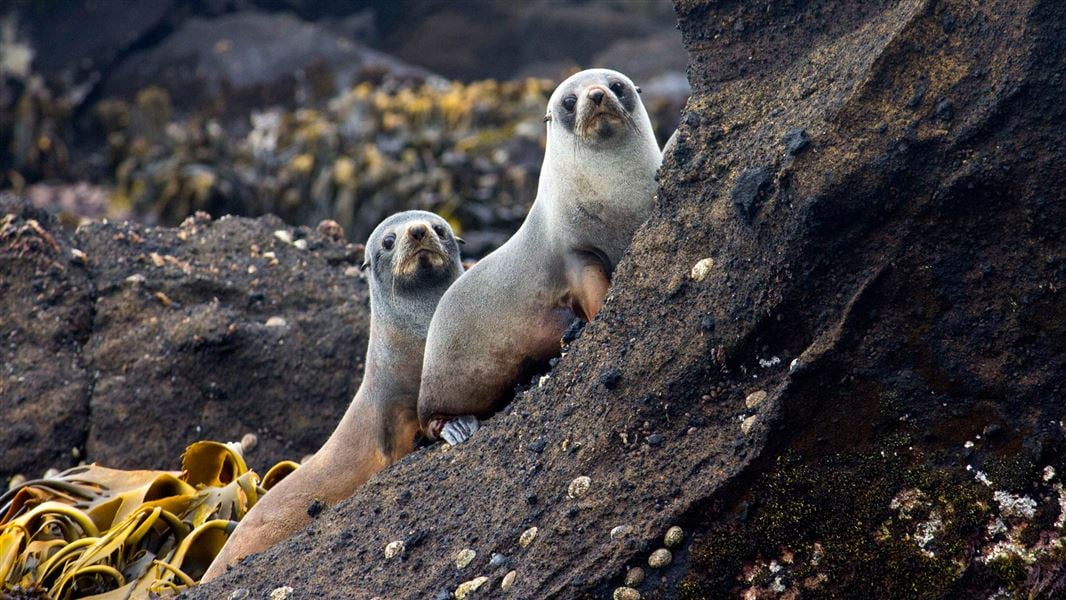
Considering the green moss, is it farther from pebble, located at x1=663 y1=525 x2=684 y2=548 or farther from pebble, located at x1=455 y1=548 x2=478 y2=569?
pebble, located at x1=455 y1=548 x2=478 y2=569

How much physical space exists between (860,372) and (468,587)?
132cm

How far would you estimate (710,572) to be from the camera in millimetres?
3398

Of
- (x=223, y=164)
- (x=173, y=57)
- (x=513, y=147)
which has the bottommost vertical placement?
(x=513, y=147)

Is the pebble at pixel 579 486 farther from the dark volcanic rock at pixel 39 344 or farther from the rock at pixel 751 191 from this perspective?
the dark volcanic rock at pixel 39 344

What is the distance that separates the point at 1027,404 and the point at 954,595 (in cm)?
55

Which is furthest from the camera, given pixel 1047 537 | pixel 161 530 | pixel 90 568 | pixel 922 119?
pixel 161 530

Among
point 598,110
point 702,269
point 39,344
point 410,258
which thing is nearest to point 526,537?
point 702,269

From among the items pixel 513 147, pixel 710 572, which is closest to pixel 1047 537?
pixel 710 572

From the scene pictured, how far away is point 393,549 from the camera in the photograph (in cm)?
411

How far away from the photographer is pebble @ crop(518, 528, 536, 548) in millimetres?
3723

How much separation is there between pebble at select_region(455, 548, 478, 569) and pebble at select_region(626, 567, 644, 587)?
0.58 m

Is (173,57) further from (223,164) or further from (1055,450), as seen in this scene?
(1055,450)

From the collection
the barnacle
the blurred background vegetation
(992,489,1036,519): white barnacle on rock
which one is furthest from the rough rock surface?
the blurred background vegetation

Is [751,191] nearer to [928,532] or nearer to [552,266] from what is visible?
[928,532]
